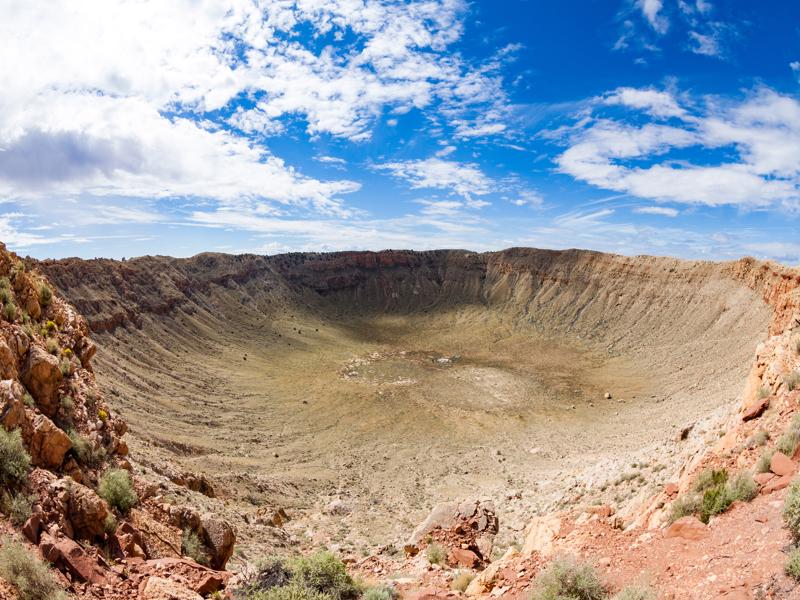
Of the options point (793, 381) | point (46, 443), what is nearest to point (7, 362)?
point (46, 443)

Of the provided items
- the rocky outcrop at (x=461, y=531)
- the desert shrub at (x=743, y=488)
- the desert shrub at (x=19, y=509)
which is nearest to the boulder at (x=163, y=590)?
the desert shrub at (x=19, y=509)

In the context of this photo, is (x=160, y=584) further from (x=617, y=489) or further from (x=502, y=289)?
(x=502, y=289)

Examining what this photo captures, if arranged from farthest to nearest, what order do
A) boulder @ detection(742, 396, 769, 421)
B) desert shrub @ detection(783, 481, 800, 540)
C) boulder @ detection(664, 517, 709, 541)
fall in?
1. boulder @ detection(742, 396, 769, 421)
2. boulder @ detection(664, 517, 709, 541)
3. desert shrub @ detection(783, 481, 800, 540)

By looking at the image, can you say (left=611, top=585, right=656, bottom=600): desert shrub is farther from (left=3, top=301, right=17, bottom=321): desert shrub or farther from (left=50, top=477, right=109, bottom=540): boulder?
(left=3, top=301, right=17, bottom=321): desert shrub

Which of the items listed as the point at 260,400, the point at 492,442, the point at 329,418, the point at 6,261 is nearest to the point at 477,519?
the point at 6,261

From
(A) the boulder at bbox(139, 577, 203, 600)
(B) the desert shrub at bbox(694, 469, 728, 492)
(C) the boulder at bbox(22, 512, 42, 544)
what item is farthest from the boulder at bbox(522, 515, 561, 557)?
A: (C) the boulder at bbox(22, 512, 42, 544)

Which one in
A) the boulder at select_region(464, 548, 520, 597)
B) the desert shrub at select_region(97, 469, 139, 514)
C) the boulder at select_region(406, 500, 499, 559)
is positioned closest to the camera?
the boulder at select_region(464, 548, 520, 597)

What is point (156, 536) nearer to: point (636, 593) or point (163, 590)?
point (163, 590)
